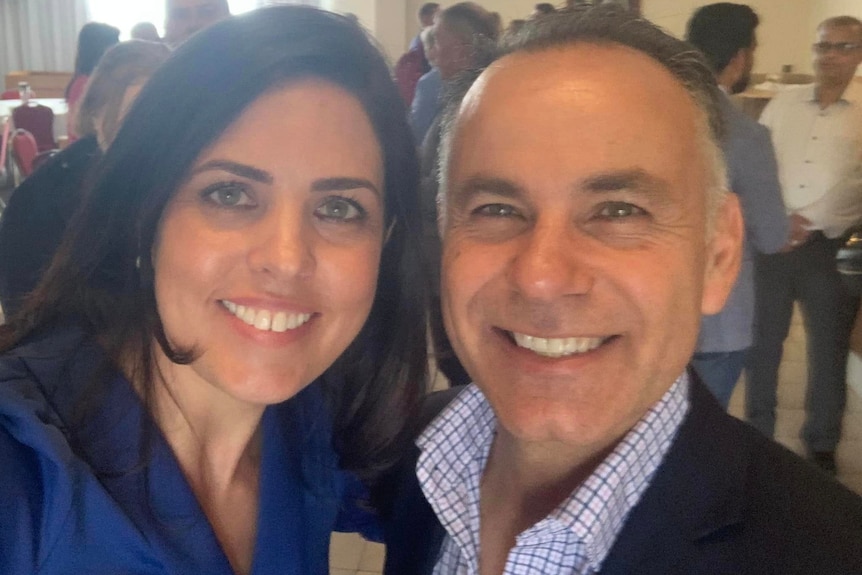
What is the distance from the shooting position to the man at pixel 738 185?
2248mm

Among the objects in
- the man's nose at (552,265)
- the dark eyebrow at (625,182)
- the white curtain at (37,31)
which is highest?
the dark eyebrow at (625,182)

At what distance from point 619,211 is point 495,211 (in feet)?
0.55

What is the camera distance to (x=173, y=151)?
3.62 ft

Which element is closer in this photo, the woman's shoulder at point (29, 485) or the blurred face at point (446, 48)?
the woman's shoulder at point (29, 485)

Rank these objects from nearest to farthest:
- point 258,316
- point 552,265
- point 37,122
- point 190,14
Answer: point 552,265 → point 258,316 → point 190,14 → point 37,122

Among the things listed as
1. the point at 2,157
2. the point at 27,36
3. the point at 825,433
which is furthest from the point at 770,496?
the point at 27,36

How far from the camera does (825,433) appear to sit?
125 inches

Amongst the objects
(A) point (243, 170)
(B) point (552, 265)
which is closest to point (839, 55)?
(B) point (552, 265)

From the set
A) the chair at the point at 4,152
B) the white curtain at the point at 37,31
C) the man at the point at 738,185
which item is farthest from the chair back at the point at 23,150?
the white curtain at the point at 37,31

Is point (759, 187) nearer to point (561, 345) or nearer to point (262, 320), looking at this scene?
point (561, 345)

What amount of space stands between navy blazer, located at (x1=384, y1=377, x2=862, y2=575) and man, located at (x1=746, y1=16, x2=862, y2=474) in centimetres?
225

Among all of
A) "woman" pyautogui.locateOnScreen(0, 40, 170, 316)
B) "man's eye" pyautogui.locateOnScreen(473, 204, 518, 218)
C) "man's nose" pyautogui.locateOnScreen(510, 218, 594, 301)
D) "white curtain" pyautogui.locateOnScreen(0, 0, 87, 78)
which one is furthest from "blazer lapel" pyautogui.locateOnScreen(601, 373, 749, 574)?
"white curtain" pyautogui.locateOnScreen(0, 0, 87, 78)

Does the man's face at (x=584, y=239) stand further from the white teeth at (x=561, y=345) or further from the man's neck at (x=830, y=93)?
the man's neck at (x=830, y=93)

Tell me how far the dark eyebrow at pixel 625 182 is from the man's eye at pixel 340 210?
1.13 ft
